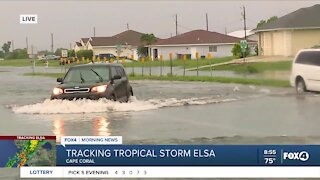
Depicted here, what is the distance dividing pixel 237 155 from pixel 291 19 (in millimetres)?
1130

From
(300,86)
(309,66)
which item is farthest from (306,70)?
(300,86)

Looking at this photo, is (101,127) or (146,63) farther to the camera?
(146,63)

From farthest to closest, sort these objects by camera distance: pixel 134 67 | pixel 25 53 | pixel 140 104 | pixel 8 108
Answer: pixel 140 104 → pixel 8 108 → pixel 134 67 → pixel 25 53

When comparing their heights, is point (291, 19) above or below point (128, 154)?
above

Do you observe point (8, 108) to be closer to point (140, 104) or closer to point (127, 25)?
point (140, 104)

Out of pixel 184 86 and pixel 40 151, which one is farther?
pixel 184 86

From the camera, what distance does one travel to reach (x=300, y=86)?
4.06 meters

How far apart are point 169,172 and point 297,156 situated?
0.92 metres

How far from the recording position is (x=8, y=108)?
17.7ft

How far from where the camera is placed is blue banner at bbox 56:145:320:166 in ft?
11.7

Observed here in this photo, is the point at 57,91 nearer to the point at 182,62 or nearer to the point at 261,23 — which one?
the point at 182,62

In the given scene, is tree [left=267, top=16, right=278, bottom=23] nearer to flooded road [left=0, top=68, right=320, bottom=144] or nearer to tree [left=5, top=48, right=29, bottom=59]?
flooded road [left=0, top=68, right=320, bottom=144]

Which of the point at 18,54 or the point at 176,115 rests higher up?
the point at 18,54

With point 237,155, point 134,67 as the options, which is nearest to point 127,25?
point 134,67
